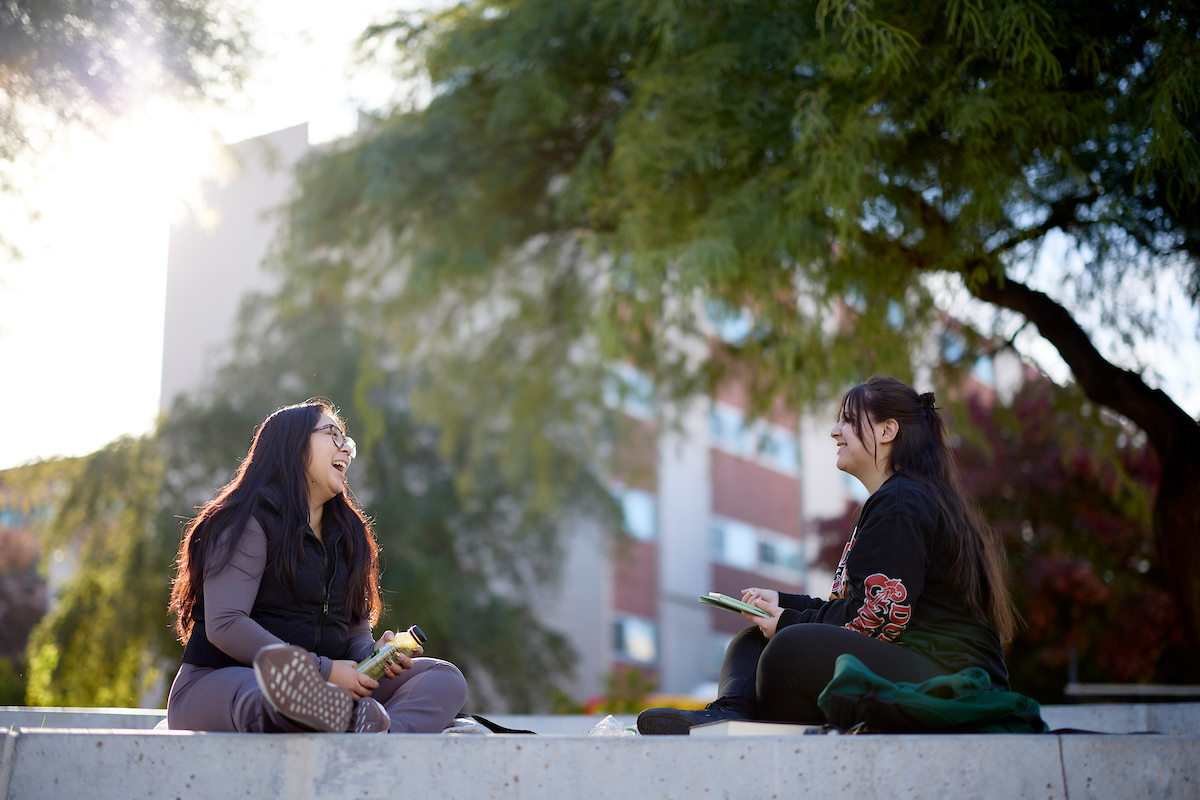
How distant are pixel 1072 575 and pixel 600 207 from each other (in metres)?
6.21

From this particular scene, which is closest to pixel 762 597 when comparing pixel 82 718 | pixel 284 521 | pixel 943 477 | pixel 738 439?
pixel 943 477

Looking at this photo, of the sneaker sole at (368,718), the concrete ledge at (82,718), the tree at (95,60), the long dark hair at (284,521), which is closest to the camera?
the sneaker sole at (368,718)

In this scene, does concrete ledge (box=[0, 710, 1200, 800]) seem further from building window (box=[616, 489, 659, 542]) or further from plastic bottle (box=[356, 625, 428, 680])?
building window (box=[616, 489, 659, 542])

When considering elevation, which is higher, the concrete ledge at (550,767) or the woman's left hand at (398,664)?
the woman's left hand at (398,664)

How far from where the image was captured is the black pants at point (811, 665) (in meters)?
2.81

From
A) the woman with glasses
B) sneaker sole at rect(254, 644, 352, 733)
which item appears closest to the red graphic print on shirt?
the woman with glasses

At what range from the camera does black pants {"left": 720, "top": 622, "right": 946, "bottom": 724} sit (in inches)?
111

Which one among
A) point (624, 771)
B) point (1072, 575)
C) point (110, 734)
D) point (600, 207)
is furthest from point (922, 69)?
point (1072, 575)

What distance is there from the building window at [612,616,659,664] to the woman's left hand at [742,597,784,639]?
17.8 metres

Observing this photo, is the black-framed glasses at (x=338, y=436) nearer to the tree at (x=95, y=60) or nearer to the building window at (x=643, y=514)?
the tree at (x=95, y=60)

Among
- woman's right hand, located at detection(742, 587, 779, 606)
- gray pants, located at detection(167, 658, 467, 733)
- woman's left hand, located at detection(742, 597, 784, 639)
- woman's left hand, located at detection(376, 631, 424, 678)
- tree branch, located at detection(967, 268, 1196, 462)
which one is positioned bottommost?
gray pants, located at detection(167, 658, 467, 733)

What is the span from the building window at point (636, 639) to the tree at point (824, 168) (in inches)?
536

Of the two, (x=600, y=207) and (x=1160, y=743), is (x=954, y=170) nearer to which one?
(x=600, y=207)

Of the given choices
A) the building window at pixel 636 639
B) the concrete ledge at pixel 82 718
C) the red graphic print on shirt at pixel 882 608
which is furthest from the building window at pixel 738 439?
the red graphic print on shirt at pixel 882 608
